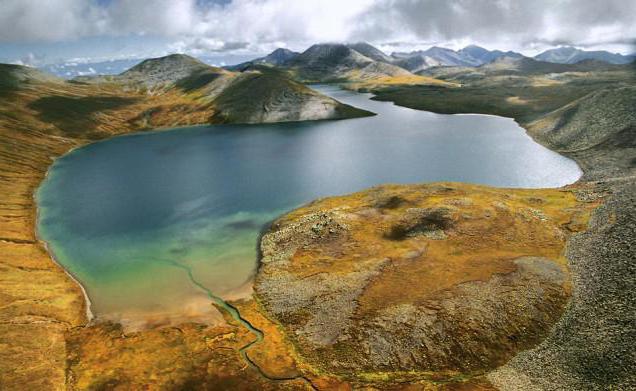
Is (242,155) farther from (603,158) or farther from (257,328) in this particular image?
(603,158)

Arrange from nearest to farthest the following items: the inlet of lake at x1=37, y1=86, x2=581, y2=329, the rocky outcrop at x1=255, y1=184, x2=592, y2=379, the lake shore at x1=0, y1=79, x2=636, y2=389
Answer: the lake shore at x1=0, y1=79, x2=636, y2=389, the rocky outcrop at x1=255, y1=184, x2=592, y2=379, the inlet of lake at x1=37, y1=86, x2=581, y2=329

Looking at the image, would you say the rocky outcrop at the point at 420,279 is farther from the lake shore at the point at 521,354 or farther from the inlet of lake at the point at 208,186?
the inlet of lake at the point at 208,186

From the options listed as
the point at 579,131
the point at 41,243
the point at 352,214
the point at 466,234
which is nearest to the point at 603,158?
the point at 579,131

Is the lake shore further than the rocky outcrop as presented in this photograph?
No

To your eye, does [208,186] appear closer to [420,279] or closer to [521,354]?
[420,279]

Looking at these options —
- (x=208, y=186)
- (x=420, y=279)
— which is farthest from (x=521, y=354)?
(x=208, y=186)

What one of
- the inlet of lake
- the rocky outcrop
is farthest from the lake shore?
the inlet of lake

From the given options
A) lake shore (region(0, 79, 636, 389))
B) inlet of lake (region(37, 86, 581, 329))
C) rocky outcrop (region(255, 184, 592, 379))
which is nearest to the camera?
lake shore (region(0, 79, 636, 389))

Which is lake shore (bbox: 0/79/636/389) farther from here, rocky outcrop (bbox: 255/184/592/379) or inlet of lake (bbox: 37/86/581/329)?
inlet of lake (bbox: 37/86/581/329)

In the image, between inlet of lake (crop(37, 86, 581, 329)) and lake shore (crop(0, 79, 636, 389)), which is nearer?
lake shore (crop(0, 79, 636, 389))
